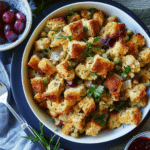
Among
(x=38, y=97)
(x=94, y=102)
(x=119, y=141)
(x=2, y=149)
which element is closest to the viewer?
(x=94, y=102)

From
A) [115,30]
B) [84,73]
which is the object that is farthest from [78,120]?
[115,30]

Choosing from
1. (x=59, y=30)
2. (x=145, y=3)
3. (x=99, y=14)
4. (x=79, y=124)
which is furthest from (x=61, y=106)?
(x=145, y=3)

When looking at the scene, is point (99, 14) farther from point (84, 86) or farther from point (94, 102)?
point (94, 102)

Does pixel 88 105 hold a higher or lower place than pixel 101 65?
lower

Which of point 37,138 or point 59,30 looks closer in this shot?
point 59,30

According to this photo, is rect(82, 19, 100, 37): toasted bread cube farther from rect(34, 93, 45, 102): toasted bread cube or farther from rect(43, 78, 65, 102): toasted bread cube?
rect(34, 93, 45, 102): toasted bread cube

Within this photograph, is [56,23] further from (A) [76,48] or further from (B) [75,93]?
(B) [75,93]

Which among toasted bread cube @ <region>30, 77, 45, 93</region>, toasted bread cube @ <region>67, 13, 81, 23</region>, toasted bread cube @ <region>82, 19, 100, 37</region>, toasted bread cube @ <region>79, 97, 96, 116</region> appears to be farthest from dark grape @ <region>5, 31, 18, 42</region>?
toasted bread cube @ <region>79, 97, 96, 116</region>

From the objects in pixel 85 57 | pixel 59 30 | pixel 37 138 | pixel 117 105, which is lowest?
pixel 37 138
